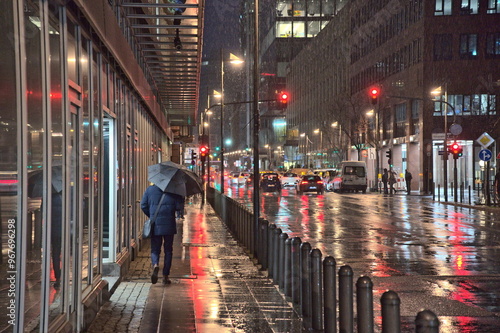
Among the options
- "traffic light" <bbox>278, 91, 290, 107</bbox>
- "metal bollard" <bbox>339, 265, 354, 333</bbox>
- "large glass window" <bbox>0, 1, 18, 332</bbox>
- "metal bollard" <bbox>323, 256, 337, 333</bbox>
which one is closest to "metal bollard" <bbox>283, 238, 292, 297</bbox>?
"metal bollard" <bbox>323, 256, 337, 333</bbox>

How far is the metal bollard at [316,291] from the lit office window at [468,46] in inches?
2271

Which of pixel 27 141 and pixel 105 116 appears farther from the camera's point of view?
pixel 105 116

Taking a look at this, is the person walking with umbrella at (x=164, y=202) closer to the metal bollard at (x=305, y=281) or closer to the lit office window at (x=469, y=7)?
the metal bollard at (x=305, y=281)

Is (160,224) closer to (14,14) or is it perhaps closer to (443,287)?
(443,287)

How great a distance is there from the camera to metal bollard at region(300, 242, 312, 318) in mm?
8836

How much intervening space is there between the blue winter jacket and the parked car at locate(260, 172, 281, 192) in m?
47.7

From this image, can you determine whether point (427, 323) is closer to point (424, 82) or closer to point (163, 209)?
point (163, 209)

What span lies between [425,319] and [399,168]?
69.3 metres

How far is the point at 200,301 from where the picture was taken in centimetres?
1008

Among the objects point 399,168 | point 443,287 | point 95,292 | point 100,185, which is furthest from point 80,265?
point 399,168

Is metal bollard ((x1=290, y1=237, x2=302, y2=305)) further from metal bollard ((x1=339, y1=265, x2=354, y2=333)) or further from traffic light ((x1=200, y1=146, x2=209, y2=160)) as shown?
traffic light ((x1=200, y1=146, x2=209, y2=160))

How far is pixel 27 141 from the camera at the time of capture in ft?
16.3

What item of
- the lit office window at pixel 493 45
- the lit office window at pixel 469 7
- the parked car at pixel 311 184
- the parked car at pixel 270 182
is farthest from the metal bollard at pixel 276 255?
the lit office window at pixel 469 7

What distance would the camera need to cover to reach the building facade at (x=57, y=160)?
180 inches
